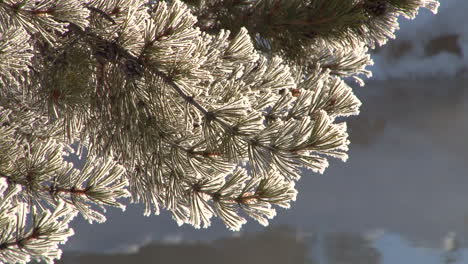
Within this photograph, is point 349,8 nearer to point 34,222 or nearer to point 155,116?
point 155,116

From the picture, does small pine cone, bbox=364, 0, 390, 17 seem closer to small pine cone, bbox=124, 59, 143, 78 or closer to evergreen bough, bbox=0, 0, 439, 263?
evergreen bough, bbox=0, 0, 439, 263

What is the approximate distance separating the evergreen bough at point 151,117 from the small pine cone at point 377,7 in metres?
0.04

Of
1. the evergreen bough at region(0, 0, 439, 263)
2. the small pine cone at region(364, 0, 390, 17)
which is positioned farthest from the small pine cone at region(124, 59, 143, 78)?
the small pine cone at region(364, 0, 390, 17)

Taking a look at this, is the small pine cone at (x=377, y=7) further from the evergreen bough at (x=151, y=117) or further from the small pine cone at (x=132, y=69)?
the small pine cone at (x=132, y=69)

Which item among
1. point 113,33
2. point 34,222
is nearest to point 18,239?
point 34,222

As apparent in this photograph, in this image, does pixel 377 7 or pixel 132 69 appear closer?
pixel 132 69

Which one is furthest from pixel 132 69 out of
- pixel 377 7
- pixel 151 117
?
pixel 377 7

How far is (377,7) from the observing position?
176 centimetres

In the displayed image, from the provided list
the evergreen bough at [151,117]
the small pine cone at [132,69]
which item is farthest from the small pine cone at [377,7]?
the small pine cone at [132,69]

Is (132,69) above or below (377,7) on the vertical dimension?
below

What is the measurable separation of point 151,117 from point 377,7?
85 cm

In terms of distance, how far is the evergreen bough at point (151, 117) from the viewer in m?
1.14

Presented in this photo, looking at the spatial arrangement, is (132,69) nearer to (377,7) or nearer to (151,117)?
(151,117)

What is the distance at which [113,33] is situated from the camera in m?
1.31
